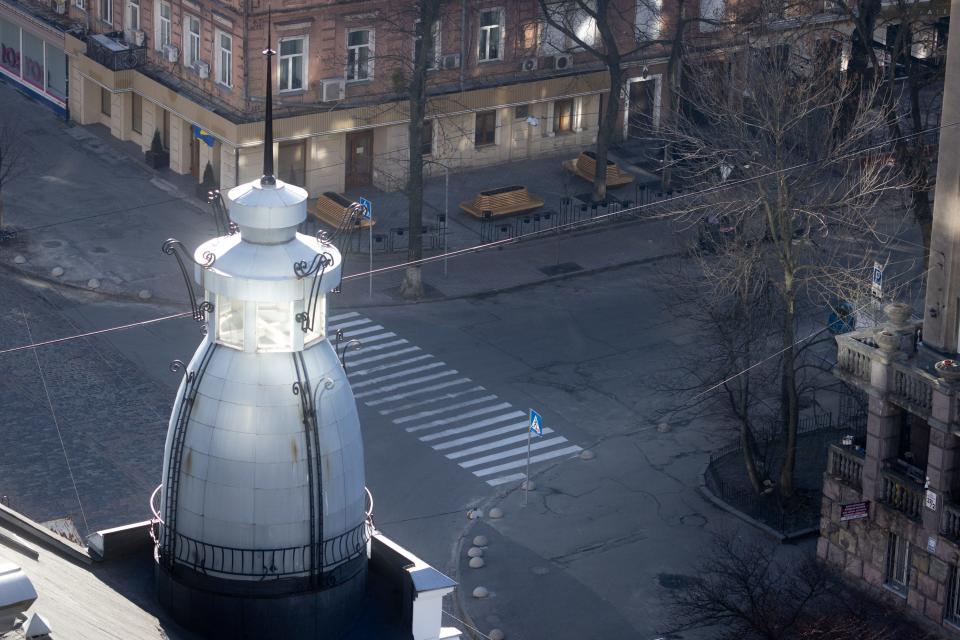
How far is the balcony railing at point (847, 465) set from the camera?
147 feet

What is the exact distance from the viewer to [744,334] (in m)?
48.9

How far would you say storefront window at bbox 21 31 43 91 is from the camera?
78812 mm

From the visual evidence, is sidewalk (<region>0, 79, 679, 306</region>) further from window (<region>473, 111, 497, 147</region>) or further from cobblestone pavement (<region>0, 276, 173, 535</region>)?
cobblestone pavement (<region>0, 276, 173, 535</region>)

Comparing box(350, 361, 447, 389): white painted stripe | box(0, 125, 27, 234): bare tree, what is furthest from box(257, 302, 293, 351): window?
box(0, 125, 27, 234): bare tree

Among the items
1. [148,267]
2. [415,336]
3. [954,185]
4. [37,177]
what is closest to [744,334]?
[954,185]

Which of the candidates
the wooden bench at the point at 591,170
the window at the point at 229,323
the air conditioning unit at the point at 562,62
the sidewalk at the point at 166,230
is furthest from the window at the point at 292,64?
the window at the point at 229,323

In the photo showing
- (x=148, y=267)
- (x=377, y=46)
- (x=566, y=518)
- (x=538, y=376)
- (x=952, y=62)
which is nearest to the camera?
(x=952, y=62)

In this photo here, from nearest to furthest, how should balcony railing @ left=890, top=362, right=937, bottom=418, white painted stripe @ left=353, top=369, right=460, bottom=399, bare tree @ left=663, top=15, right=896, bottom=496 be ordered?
balcony railing @ left=890, top=362, right=937, bottom=418
bare tree @ left=663, top=15, right=896, bottom=496
white painted stripe @ left=353, top=369, right=460, bottom=399

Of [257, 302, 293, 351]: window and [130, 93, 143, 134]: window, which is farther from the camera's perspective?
[130, 93, 143, 134]: window

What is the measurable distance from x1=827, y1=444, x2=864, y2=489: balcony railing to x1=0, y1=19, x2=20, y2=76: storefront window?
157 feet

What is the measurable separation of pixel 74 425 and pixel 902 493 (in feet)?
75.1

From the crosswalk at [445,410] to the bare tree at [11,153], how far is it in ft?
57.0

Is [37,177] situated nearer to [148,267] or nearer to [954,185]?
[148,267]

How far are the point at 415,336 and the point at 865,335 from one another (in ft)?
61.0
